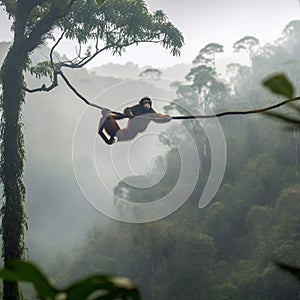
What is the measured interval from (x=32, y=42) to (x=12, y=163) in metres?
0.94

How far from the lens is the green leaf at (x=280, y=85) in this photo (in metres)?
0.15

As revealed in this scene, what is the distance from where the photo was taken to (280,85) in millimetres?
160

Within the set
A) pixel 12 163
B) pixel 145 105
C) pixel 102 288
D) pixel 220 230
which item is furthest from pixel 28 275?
pixel 220 230

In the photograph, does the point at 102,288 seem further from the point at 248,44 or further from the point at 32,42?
the point at 248,44

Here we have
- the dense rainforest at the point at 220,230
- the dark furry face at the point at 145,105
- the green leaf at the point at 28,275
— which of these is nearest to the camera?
the green leaf at the point at 28,275

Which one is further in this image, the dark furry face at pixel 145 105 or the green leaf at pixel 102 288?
the dark furry face at pixel 145 105

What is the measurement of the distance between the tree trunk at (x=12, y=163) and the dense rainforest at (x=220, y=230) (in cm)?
658

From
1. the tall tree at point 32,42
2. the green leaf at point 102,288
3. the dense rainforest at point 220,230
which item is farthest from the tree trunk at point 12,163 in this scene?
the dense rainforest at point 220,230

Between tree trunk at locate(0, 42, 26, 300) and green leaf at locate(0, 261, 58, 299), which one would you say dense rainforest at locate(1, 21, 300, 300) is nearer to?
tree trunk at locate(0, 42, 26, 300)

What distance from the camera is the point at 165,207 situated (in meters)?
13.3

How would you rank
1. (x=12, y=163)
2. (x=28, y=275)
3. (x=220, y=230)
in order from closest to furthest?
1. (x=28, y=275)
2. (x=12, y=163)
3. (x=220, y=230)

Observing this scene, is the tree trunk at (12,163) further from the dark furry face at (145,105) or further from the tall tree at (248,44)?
the tall tree at (248,44)

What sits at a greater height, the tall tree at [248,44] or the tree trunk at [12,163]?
the tall tree at [248,44]

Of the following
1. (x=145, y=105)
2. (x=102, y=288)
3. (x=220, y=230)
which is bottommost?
(x=220, y=230)
